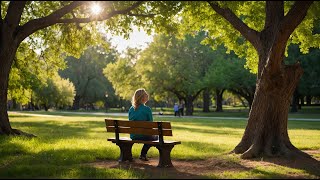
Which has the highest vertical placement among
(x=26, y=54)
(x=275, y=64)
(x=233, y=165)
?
(x=26, y=54)

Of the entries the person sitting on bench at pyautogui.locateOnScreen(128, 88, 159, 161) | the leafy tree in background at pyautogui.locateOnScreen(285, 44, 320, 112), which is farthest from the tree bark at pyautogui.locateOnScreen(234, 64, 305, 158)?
the leafy tree in background at pyautogui.locateOnScreen(285, 44, 320, 112)

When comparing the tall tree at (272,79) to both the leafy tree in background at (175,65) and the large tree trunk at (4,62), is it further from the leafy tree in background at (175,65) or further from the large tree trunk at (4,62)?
the leafy tree in background at (175,65)

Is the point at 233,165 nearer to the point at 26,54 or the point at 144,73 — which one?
the point at 26,54

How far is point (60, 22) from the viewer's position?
1486 centimetres

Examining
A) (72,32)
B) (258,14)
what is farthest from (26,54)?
(258,14)

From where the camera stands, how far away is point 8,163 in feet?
32.4

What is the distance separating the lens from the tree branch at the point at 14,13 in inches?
598

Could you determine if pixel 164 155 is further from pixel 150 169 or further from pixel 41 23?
pixel 41 23

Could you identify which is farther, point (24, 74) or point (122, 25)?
point (24, 74)

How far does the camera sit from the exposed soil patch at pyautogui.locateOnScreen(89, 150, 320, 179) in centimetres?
882

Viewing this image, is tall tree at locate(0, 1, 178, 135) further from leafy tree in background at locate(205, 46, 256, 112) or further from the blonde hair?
leafy tree in background at locate(205, 46, 256, 112)

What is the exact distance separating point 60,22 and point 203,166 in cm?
763

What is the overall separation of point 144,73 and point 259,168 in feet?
142

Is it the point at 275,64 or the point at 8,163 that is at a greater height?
the point at 275,64
